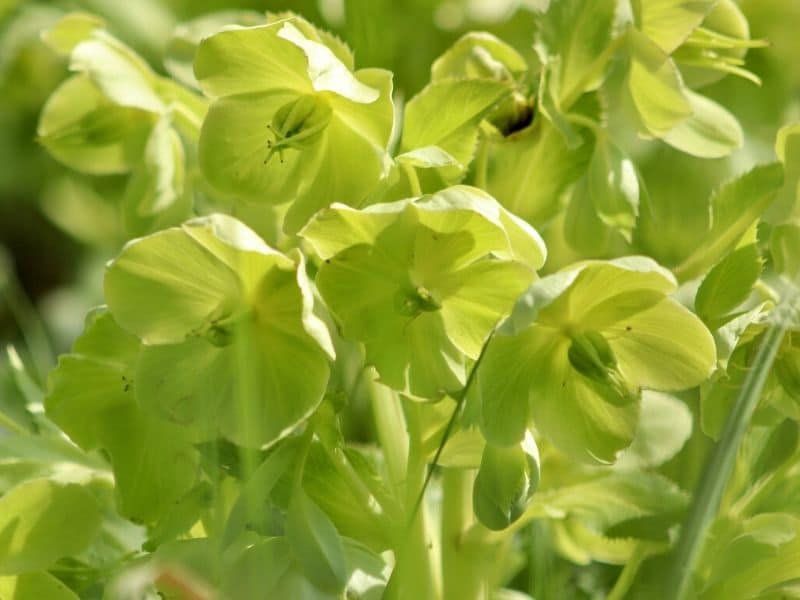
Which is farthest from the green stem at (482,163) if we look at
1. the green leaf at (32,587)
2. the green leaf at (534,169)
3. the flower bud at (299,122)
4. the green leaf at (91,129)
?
the green leaf at (32,587)

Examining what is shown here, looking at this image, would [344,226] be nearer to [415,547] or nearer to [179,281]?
[179,281]

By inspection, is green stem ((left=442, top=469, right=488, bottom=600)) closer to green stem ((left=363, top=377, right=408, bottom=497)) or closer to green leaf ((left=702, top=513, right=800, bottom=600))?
green stem ((left=363, top=377, right=408, bottom=497))

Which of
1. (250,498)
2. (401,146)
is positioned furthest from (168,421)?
(401,146)

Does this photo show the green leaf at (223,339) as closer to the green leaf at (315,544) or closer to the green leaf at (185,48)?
the green leaf at (315,544)

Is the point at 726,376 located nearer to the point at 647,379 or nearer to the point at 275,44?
the point at 647,379

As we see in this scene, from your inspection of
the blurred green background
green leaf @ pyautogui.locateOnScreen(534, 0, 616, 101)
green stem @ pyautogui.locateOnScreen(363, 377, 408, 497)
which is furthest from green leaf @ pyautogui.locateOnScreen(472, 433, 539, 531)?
the blurred green background
